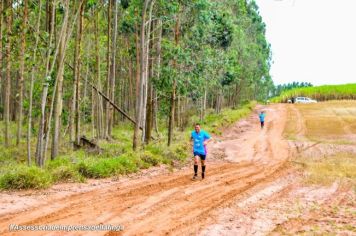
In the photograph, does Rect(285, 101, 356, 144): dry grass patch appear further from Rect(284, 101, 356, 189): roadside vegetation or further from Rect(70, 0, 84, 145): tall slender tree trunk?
Rect(70, 0, 84, 145): tall slender tree trunk

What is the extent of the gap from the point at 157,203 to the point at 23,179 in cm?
330

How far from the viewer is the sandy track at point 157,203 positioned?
8.08 metres

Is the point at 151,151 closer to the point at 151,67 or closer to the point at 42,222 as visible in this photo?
the point at 151,67

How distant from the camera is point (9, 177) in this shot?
10.7m

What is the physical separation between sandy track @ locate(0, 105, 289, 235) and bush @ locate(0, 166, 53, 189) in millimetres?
1077

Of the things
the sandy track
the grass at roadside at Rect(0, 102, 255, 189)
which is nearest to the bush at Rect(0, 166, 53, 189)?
the grass at roadside at Rect(0, 102, 255, 189)

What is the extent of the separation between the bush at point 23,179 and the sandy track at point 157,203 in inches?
42.4

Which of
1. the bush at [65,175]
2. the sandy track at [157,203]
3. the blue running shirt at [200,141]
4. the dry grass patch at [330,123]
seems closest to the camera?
the sandy track at [157,203]

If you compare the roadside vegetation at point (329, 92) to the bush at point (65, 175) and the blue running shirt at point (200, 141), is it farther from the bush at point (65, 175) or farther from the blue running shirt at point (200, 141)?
the bush at point (65, 175)

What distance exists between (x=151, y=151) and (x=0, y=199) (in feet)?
27.5

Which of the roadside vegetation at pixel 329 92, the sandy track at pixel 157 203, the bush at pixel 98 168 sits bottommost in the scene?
the sandy track at pixel 157 203

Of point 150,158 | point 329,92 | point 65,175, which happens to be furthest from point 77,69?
point 329,92

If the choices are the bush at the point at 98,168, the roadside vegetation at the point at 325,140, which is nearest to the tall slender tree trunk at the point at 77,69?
the bush at the point at 98,168

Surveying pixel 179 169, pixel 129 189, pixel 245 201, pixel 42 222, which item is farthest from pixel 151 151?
pixel 42 222
